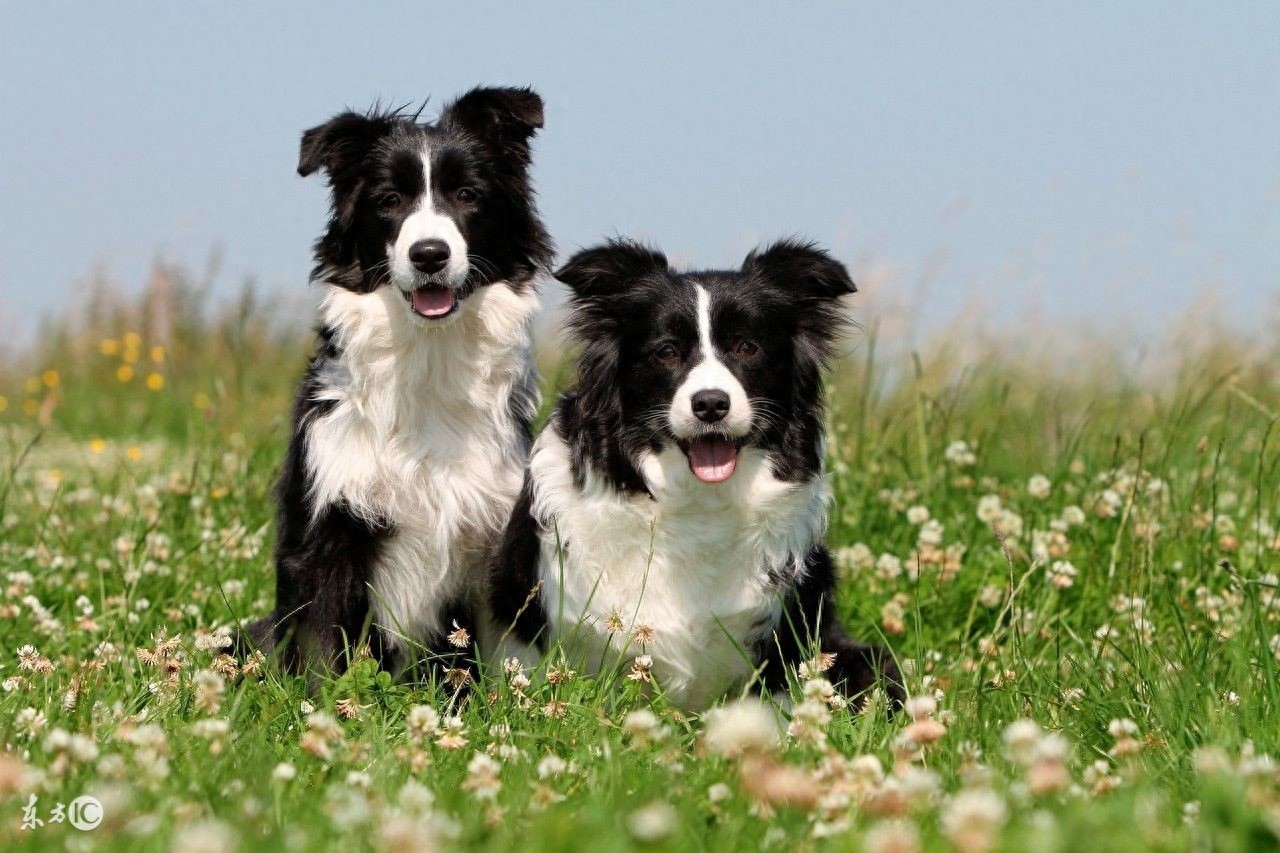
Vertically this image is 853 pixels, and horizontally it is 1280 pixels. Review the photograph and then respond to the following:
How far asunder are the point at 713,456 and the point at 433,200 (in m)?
1.26

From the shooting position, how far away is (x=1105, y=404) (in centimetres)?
743

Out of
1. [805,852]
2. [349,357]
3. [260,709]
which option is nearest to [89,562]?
[349,357]

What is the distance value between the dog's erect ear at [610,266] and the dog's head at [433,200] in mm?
305

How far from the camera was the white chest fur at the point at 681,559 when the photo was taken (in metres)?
4.30

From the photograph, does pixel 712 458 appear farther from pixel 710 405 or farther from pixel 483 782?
pixel 483 782

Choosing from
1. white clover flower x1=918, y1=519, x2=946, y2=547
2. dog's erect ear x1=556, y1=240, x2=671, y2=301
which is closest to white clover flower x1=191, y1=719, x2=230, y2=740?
dog's erect ear x1=556, y1=240, x2=671, y2=301

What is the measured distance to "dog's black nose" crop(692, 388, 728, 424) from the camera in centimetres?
393

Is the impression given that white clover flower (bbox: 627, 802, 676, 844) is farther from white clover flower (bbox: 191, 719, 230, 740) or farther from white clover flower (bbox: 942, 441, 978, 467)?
white clover flower (bbox: 942, 441, 978, 467)

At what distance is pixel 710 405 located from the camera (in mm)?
3936

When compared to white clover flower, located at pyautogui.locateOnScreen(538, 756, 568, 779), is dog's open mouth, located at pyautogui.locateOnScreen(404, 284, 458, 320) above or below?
above

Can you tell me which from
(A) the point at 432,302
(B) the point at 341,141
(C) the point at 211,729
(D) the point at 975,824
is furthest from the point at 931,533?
(D) the point at 975,824

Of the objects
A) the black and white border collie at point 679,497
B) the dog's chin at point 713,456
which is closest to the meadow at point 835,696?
the black and white border collie at point 679,497

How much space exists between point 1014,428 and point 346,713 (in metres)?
4.84

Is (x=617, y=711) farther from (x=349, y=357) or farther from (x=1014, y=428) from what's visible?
(x=1014, y=428)
